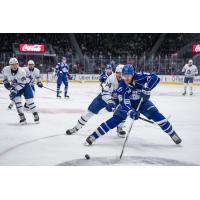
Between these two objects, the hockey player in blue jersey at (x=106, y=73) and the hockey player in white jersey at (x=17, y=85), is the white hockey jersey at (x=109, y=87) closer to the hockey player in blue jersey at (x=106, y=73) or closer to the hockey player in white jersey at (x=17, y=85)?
the hockey player in blue jersey at (x=106, y=73)

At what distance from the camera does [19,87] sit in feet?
17.5

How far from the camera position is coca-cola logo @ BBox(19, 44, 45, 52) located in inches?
196

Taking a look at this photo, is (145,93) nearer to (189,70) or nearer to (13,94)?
(13,94)

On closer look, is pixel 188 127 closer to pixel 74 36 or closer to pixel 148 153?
pixel 148 153

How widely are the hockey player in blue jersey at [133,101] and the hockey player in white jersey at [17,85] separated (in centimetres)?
147

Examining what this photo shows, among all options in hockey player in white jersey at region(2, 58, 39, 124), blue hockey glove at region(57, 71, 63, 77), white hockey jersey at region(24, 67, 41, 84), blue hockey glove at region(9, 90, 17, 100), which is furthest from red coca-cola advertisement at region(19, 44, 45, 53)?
blue hockey glove at region(57, 71, 63, 77)

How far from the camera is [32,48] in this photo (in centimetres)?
513

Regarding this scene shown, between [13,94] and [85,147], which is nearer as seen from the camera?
[85,147]

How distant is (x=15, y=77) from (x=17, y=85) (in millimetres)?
141

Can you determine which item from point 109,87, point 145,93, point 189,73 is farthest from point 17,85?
point 189,73

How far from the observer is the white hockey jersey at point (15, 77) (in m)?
5.19

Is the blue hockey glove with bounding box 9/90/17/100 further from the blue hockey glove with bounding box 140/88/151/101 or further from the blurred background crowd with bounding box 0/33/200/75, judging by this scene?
the blue hockey glove with bounding box 140/88/151/101
